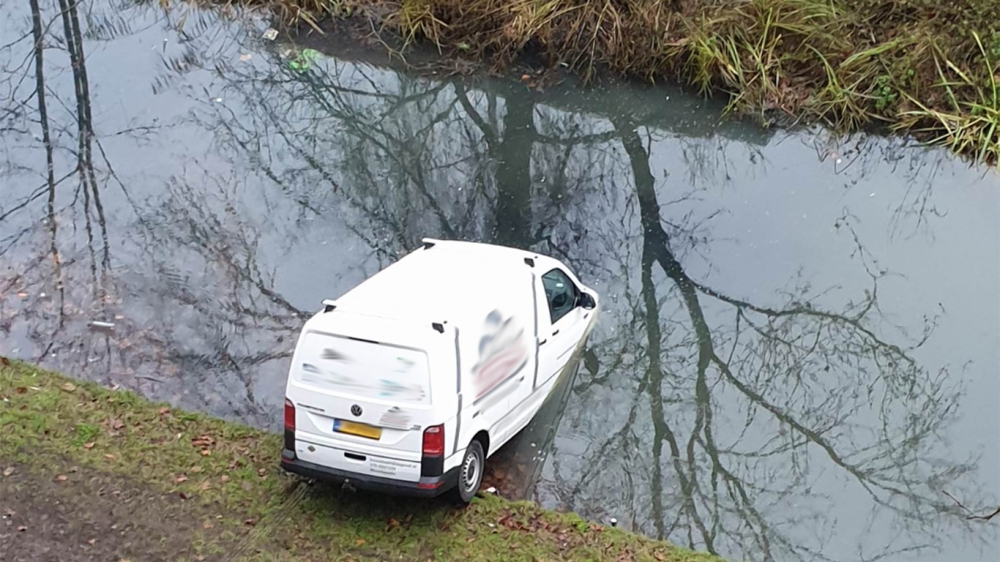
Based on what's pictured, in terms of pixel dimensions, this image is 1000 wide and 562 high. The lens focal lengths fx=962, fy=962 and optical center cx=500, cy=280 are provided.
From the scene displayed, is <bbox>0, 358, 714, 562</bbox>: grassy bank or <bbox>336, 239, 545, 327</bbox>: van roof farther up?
<bbox>336, 239, 545, 327</bbox>: van roof

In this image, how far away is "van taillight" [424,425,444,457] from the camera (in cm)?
741

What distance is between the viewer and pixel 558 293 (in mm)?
Answer: 9312

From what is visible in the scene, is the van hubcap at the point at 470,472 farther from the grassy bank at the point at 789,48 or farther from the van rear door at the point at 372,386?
the grassy bank at the point at 789,48

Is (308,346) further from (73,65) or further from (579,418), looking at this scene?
(73,65)

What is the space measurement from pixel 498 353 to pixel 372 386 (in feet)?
4.06

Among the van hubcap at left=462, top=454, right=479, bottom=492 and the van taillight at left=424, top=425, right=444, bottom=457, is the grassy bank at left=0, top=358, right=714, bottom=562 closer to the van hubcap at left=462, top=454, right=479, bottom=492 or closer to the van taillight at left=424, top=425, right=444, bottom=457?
the van hubcap at left=462, top=454, right=479, bottom=492

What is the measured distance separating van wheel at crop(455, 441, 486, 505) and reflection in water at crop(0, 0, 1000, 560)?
0.57m

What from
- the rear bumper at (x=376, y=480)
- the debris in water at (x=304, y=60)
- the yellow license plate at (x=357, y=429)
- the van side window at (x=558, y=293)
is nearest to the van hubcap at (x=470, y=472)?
the rear bumper at (x=376, y=480)

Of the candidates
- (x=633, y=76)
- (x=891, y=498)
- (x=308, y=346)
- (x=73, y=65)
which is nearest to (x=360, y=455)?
(x=308, y=346)

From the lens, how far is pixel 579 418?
30.8 ft

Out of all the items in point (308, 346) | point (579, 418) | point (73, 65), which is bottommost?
point (579, 418)

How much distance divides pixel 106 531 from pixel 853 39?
12355 millimetres

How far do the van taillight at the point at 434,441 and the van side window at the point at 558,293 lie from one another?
2.05 metres

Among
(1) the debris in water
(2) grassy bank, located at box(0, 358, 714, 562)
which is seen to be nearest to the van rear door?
(2) grassy bank, located at box(0, 358, 714, 562)
